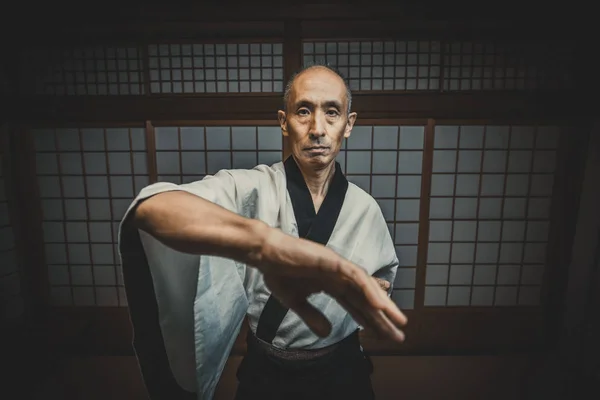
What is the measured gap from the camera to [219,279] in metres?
1.38

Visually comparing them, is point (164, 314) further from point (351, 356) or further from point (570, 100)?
point (570, 100)

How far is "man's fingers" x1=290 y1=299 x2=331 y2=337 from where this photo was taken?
2.72 feet

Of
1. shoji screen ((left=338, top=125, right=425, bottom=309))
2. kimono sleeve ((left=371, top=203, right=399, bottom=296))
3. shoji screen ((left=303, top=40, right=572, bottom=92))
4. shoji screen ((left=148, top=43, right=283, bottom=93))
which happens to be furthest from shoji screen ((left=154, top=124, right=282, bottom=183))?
kimono sleeve ((left=371, top=203, right=399, bottom=296))

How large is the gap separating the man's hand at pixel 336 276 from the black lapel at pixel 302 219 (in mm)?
771

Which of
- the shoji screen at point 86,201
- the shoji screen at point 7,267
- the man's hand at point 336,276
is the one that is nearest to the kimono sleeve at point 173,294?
the man's hand at point 336,276

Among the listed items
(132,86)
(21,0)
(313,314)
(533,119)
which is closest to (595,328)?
(533,119)

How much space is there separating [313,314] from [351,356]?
3.61ft

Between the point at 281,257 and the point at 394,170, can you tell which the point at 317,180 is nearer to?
the point at 281,257

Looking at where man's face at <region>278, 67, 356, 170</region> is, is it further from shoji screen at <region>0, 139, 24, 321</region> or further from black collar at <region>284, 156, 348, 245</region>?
shoji screen at <region>0, 139, 24, 321</region>

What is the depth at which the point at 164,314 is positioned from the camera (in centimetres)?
125

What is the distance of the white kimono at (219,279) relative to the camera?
3.82 feet

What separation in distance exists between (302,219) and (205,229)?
0.84 metres

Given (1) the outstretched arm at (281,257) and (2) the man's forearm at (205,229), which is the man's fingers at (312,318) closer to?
(1) the outstretched arm at (281,257)

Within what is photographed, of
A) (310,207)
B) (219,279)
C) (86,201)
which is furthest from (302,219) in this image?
(86,201)
